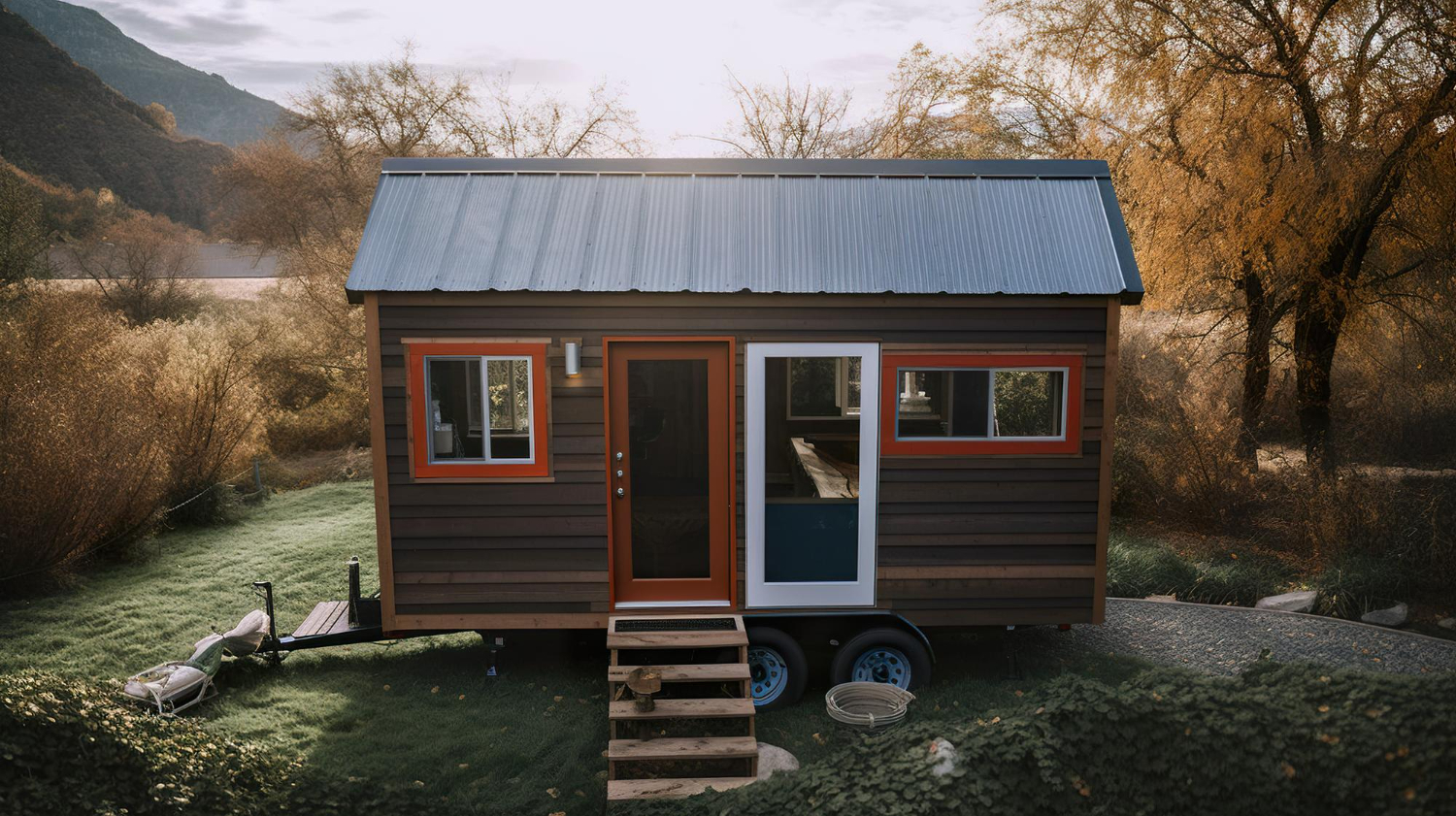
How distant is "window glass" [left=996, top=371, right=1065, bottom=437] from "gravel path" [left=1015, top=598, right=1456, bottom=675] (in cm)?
195

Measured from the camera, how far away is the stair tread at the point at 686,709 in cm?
512

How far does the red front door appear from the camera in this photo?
19.0 feet

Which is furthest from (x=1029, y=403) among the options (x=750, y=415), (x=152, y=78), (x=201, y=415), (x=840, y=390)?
(x=152, y=78)

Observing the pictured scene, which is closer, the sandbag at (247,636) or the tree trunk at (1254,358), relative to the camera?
the sandbag at (247,636)

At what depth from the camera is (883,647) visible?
6000 millimetres

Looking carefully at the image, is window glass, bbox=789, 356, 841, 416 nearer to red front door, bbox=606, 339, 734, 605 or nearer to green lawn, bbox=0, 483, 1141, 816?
red front door, bbox=606, 339, 734, 605

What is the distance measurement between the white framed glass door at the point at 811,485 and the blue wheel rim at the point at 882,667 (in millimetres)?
393

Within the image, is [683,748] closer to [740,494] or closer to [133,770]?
[740,494]

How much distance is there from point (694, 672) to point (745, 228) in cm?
290

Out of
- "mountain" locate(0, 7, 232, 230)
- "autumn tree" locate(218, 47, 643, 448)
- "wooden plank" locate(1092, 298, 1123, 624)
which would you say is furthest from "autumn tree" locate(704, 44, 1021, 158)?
"mountain" locate(0, 7, 232, 230)

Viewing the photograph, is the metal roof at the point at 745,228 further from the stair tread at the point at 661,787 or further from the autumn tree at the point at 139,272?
the autumn tree at the point at 139,272

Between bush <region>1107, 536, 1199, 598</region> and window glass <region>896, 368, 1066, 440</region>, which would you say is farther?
bush <region>1107, 536, 1199, 598</region>

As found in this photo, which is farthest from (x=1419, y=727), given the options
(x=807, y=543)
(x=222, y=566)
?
(x=222, y=566)

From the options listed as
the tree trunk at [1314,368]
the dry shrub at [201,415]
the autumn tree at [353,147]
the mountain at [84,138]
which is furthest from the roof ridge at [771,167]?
the mountain at [84,138]
